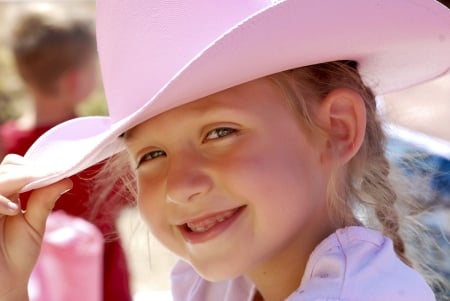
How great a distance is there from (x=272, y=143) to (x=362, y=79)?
0.24 metres

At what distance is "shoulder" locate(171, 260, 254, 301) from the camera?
176 cm

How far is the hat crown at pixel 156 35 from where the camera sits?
1373 mm

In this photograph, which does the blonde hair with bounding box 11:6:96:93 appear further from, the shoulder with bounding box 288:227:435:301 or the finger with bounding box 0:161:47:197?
the shoulder with bounding box 288:227:435:301

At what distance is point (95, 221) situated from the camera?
95.4 inches

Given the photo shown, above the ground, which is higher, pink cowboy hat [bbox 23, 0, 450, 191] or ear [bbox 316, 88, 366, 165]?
pink cowboy hat [bbox 23, 0, 450, 191]

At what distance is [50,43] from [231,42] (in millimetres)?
2402

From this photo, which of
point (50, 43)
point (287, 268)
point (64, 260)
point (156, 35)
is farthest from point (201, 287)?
point (50, 43)

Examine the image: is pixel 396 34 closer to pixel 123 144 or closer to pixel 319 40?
pixel 319 40

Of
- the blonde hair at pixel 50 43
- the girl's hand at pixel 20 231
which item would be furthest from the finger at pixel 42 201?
the blonde hair at pixel 50 43

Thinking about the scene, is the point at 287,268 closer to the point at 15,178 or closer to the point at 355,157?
the point at 355,157

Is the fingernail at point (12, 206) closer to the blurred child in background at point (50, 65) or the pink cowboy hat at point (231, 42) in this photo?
the pink cowboy hat at point (231, 42)

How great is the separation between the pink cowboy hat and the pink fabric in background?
3.90ft

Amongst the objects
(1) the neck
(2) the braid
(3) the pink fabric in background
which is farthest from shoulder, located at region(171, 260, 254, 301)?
(3) the pink fabric in background

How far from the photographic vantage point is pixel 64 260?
8.83 feet
